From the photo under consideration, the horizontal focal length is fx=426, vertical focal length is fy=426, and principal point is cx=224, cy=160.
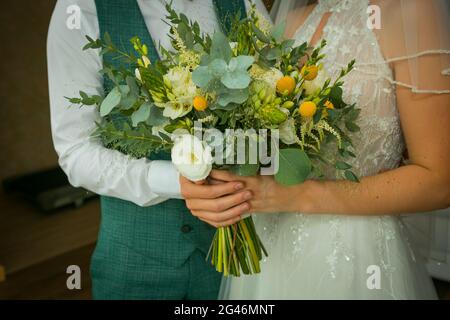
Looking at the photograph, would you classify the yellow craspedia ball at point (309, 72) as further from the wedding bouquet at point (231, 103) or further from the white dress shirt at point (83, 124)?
the white dress shirt at point (83, 124)

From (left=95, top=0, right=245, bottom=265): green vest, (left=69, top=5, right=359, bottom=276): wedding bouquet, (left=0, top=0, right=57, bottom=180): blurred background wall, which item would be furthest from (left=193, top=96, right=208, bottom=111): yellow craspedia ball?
(left=0, top=0, right=57, bottom=180): blurred background wall

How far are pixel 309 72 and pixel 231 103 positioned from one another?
176 mm

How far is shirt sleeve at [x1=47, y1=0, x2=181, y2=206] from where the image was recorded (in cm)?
117

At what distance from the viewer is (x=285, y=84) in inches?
33.2

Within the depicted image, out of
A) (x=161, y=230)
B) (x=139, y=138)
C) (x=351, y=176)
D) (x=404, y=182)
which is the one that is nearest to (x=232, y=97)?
(x=139, y=138)

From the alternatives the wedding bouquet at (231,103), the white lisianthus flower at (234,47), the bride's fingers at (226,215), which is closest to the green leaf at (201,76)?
the wedding bouquet at (231,103)

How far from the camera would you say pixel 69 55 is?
1.19 meters

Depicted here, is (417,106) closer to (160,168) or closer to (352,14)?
(352,14)

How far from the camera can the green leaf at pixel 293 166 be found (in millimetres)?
894

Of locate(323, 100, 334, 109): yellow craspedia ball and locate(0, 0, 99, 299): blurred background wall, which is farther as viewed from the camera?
locate(0, 0, 99, 299): blurred background wall

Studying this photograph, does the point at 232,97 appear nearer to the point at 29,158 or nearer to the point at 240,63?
the point at 240,63

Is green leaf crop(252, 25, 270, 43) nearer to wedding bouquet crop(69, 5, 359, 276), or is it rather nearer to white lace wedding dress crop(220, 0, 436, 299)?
wedding bouquet crop(69, 5, 359, 276)
